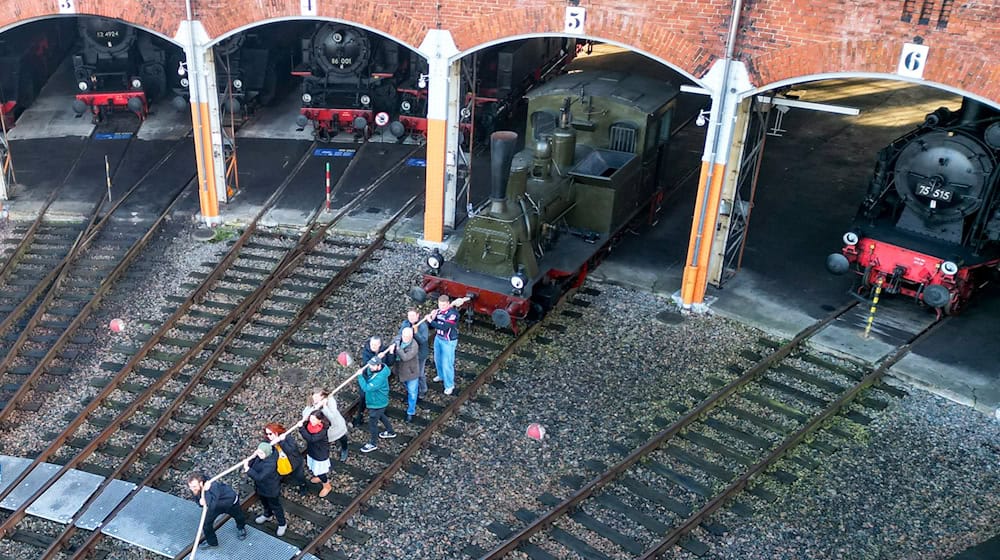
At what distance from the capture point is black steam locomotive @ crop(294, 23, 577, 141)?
772 inches

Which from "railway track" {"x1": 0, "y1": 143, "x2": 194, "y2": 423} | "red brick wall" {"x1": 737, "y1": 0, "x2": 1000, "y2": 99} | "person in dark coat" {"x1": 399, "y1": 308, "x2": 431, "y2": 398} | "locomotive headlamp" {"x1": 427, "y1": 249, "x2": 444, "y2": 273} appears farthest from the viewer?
"locomotive headlamp" {"x1": 427, "y1": 249, "x2": 444, "y2": 273}

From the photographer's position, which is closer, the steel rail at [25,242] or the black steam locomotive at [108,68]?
the steel rail at [25,242]

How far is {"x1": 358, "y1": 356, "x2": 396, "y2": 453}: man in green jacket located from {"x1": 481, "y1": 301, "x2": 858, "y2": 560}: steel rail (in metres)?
2.16

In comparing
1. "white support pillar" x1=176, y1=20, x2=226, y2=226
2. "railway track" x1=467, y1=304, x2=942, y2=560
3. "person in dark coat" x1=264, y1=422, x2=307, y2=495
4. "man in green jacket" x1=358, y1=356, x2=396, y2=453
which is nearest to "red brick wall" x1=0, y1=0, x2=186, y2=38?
"white support pillar" x1=176, y1=20, x2=226, y2=226

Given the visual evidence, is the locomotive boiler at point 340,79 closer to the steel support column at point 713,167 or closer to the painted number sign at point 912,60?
the steel support column at point 713,167

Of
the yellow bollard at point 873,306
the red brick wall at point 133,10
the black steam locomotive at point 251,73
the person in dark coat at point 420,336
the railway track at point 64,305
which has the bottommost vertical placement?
the railway track at point 64,305

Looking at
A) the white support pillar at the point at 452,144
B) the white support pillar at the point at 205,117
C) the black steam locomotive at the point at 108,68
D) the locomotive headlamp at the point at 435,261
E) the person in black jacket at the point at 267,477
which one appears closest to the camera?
→ the person in black jacket at the point at 267,477

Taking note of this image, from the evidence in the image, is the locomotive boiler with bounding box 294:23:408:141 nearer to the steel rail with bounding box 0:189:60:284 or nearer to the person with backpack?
the steel rail with bounding box 0:189:60:284

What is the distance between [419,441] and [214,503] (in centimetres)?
269

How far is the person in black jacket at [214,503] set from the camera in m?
7.92

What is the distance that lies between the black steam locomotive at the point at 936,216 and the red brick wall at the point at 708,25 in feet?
8.42

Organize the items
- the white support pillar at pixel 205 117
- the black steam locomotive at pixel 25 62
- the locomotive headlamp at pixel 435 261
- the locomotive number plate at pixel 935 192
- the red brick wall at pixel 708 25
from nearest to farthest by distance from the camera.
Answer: the red brick wall at pixel 708 25, the locomotive headlamp at pixel 435 261, the locomotive number plate at pixel 935 192, the white support pillar at pixel 205 117, the black steam locomotive at pixel 25 62

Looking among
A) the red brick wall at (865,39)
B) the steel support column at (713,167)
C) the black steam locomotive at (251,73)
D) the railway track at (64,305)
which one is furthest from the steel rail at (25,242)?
the red brick wall at (865,39)

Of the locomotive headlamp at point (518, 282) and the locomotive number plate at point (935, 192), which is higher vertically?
the locomotive number plate at point (935, 192)
